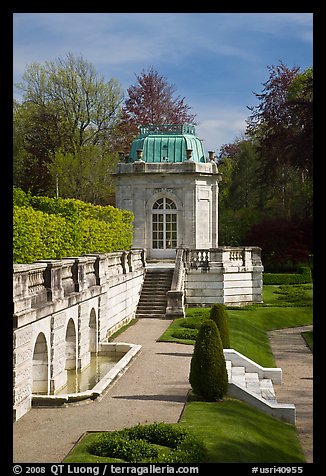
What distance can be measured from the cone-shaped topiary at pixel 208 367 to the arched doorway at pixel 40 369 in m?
2.93

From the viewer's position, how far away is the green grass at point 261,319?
73.0ft

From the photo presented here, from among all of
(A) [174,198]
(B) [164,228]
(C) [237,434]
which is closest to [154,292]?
(B) [164,228]

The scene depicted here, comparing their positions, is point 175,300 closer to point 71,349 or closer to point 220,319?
point 220,319

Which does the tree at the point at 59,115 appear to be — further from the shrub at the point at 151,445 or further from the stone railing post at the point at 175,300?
the shrub at the point at 151,445

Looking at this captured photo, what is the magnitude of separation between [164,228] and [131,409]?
72.8 feet

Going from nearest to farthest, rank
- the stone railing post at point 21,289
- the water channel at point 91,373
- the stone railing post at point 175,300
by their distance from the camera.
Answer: the stone railing post at point 21,289 → the water channel at point 91,373 → the stone railing post at point 175,300

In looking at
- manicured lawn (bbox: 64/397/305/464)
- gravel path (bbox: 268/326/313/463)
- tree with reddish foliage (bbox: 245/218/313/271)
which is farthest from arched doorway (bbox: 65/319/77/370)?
tree with reddish foliage (bbox: 245/218/313/271)

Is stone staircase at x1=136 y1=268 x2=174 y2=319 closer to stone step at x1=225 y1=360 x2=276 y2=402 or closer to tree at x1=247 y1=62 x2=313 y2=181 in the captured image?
stone step at x1=225 y1=360 x2=276 y2=402

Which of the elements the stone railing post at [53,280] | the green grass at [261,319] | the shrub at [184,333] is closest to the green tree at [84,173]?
the green grass at [261,319]

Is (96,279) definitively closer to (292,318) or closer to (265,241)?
(265,241)

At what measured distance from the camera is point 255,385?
17.2 m

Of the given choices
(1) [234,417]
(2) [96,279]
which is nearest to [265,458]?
(1) [234,417]

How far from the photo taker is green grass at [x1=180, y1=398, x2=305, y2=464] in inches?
438

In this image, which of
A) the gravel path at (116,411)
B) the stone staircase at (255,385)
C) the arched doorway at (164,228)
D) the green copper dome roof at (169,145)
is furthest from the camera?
the green copper dome roof at (169,145)
